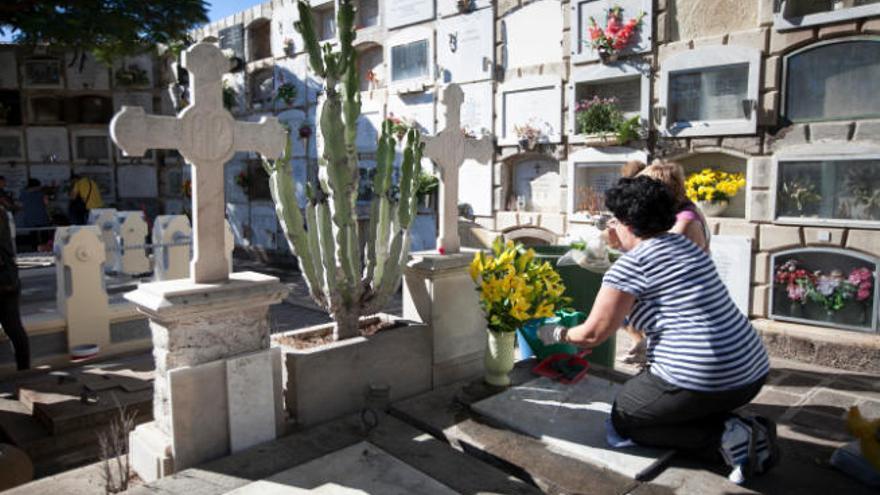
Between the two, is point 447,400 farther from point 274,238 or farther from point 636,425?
point 274,238

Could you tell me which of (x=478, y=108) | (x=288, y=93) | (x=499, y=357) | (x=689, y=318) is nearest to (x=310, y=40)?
(x=499, y=357)

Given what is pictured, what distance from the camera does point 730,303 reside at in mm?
2543

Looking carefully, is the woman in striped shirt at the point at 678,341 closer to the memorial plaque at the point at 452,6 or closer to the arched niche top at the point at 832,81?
the arched niche top at the point at 832,81

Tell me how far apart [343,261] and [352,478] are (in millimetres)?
1283

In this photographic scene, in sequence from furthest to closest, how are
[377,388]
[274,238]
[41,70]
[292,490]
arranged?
[41,70], [274,238], [377,388], [292,490]

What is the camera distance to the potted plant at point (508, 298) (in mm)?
3287

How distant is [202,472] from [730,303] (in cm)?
232

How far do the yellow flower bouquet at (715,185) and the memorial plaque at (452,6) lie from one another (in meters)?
3.84

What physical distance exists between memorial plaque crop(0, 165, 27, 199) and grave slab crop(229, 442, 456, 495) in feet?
52.8

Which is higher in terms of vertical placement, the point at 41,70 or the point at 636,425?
the point at 41,70

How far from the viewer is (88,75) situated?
51.1 ft

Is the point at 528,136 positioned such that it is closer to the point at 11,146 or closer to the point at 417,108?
the point at 417,108

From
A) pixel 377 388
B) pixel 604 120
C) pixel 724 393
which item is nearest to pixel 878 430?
pixel 724 393

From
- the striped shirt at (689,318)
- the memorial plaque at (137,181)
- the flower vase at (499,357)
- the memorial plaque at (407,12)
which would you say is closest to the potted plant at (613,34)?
the memorial plaque at (407,12)
